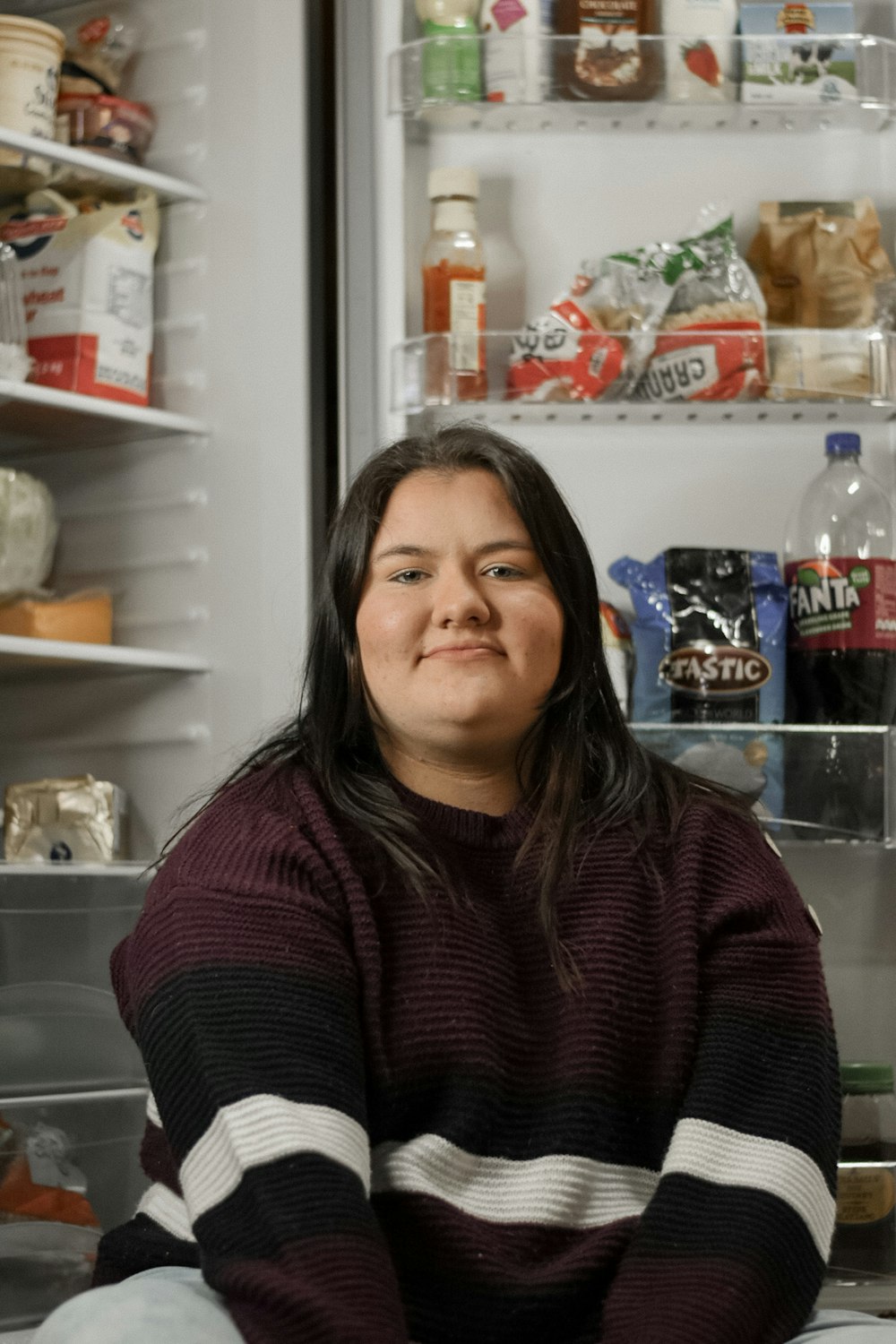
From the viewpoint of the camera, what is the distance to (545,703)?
135cm

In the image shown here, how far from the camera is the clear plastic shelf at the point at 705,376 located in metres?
1.68

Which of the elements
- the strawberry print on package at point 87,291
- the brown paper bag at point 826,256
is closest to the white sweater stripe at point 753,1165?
the brown paper bag at point 826,256

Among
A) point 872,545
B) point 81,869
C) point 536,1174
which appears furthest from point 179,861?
point 872,545

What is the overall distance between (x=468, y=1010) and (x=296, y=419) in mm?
966

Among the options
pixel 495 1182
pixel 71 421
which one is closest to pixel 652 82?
pixel 71 421

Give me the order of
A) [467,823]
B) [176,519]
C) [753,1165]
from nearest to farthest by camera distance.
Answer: [753,1165] < [467,823] < [176,519]

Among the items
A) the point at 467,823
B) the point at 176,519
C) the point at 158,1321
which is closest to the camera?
the point at 158,1321

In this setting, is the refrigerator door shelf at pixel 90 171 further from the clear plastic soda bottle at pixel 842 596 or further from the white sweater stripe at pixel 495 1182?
the white sweater stripe at pixel 495 1182

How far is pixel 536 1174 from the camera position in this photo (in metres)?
1.16

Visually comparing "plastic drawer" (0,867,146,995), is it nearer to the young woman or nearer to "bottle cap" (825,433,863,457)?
the young woman

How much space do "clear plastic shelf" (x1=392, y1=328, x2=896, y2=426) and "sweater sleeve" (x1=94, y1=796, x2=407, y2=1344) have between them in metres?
0.66

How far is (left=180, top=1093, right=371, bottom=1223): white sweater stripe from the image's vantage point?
3.45 ft

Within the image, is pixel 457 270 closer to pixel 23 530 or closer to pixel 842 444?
pixel 842 444

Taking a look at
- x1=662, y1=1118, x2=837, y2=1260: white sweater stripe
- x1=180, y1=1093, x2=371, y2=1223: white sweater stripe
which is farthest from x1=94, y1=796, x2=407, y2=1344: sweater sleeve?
x1=662, y1=1118, x2=837, y2=1260: white sweater stripe
